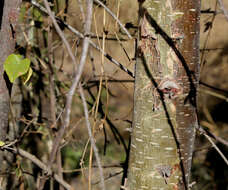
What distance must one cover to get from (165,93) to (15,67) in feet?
1.48

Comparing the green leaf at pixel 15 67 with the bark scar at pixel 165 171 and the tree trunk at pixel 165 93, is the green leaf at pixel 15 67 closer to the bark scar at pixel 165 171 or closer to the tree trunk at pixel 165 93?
the tree trunk at pixel 165 93

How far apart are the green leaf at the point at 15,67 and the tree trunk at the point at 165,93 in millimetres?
341

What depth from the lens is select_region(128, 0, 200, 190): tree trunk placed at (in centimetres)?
92

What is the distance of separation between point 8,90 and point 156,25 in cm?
56

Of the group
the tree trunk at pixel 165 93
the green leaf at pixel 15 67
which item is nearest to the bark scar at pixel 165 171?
the tree trunk at pixel 165 93

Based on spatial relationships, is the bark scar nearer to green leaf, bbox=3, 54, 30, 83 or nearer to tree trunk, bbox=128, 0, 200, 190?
tree trunk, bbox=128, 0, 200, 190

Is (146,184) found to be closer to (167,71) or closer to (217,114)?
(167,71)

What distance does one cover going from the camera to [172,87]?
3.07 ft

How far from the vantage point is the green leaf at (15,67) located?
2.88 feet

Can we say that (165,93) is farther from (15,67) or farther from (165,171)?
(15,67)

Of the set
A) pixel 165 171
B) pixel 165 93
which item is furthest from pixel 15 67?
pixel 165 171

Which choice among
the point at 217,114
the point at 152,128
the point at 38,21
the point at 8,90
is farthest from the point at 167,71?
the point at 217,114

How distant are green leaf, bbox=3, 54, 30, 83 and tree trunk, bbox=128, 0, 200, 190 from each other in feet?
1.12

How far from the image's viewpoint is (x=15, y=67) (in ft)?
2.94
